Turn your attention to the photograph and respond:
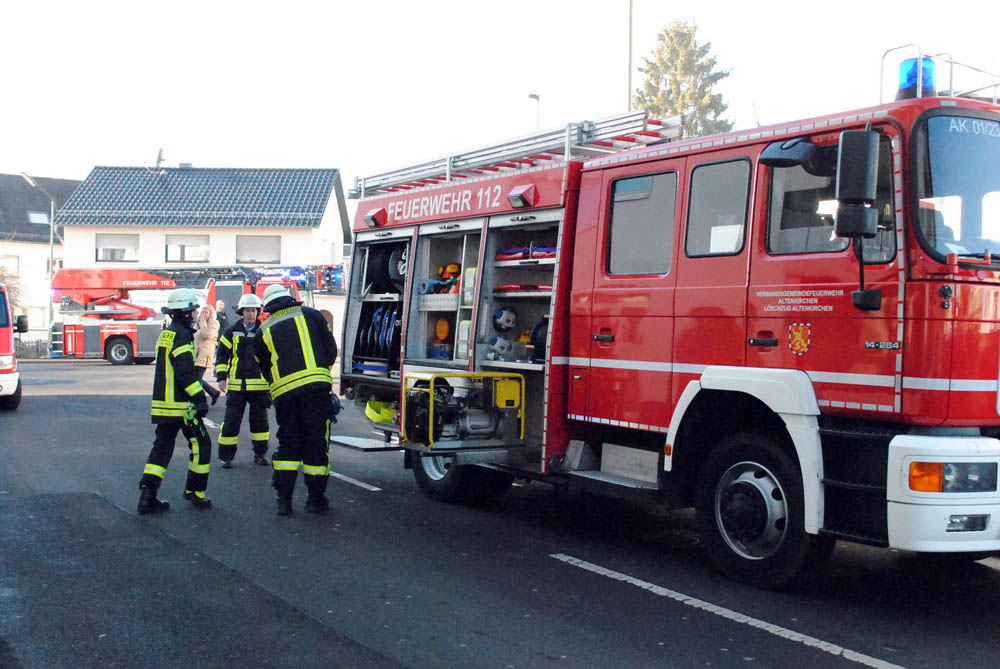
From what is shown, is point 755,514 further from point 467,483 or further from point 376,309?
point 376,309

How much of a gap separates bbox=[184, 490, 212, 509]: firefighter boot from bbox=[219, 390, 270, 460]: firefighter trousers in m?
2.10

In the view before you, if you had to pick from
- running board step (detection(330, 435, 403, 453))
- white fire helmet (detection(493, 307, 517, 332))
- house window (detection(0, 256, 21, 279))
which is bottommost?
running board step (detection(330, 435, 403, 453))

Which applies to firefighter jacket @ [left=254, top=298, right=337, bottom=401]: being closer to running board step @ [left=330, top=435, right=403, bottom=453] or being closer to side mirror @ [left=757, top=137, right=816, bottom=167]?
running board step @ [left=330, top=435, right=403, bottom=453]

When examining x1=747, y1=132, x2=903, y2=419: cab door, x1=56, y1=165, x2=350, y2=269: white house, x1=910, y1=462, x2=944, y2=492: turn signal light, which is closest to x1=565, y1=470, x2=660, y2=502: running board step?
x1=747, y1=132, x2=903, y2=419: cab door

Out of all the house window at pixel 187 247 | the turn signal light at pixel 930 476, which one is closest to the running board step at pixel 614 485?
the turn signal light at pixel 930 476

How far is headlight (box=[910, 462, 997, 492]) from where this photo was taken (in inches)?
202

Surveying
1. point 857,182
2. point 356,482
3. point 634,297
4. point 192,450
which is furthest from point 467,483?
point 857,182

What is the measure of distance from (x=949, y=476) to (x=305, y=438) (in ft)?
16.8

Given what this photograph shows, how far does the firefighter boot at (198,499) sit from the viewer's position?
8570 mm

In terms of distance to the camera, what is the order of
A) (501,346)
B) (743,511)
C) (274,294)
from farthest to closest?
(274,294) → (501,346) → (743,511)

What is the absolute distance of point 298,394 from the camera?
8.42m

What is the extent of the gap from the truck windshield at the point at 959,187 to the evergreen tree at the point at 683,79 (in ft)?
151

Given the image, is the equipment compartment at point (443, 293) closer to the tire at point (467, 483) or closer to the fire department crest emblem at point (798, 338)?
the tire at point (467, 483)

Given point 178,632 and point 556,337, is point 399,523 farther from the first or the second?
point 178,632
